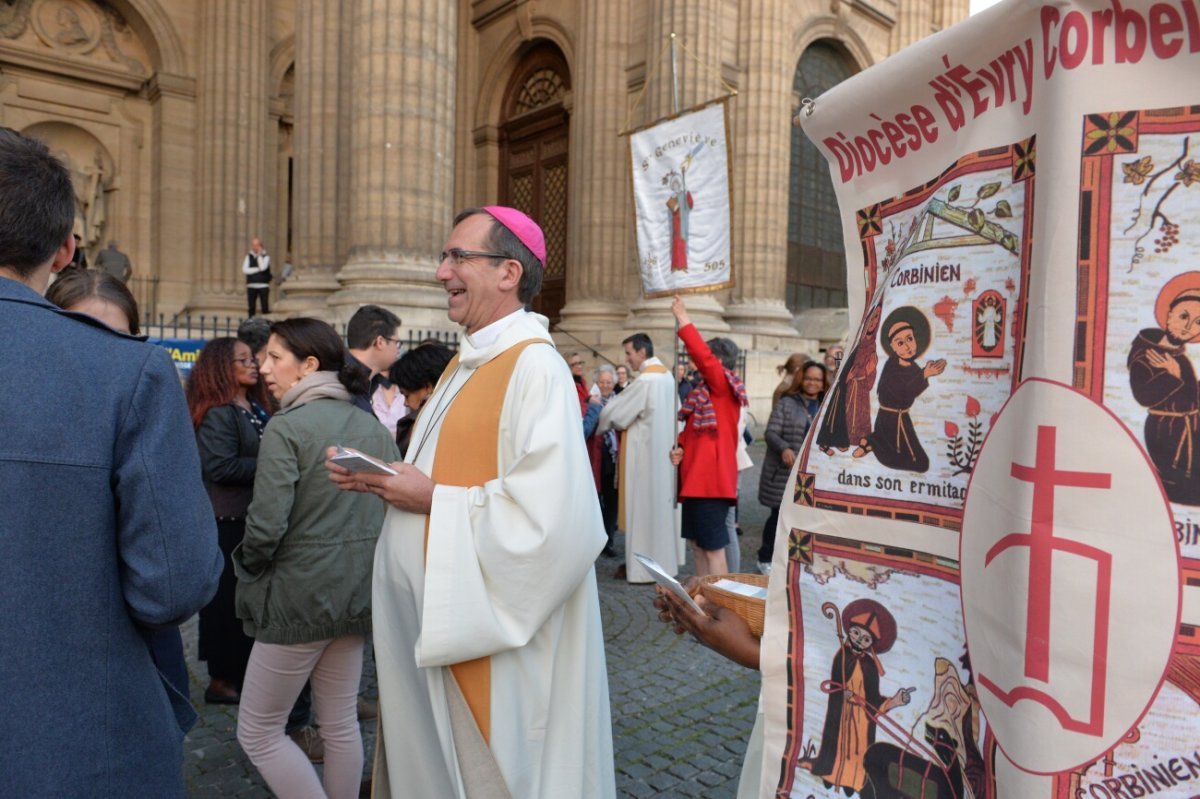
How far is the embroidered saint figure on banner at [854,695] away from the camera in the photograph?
1078 mm

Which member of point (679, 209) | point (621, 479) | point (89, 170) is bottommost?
point (621, 479)

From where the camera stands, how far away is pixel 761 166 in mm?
13688

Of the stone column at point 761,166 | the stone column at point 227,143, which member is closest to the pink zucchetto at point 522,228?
the stone column at point 761,166

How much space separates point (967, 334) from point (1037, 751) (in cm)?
49

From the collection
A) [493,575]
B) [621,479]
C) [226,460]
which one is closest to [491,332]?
[493,575]

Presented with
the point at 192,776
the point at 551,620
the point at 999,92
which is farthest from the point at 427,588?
the point at 192,776

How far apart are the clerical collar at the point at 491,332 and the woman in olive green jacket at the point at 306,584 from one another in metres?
0.70

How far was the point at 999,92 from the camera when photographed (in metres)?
0.98

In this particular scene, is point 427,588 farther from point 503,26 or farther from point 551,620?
point 503,26

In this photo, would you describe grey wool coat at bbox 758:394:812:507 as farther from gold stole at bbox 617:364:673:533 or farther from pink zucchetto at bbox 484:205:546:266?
pink zucchetto at bbox 484:205:546:266

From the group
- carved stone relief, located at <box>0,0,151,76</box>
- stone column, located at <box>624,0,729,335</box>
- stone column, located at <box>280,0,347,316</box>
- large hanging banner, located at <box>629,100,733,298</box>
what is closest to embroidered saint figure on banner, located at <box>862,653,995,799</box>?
large hanging banner, located at <box>629,100,733,298</box>

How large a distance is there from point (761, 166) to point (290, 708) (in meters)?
12.8

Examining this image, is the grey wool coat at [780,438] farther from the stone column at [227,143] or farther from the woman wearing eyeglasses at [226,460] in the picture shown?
the stone column at [227,143]

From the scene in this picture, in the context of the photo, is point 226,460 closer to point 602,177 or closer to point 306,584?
point 306,584
